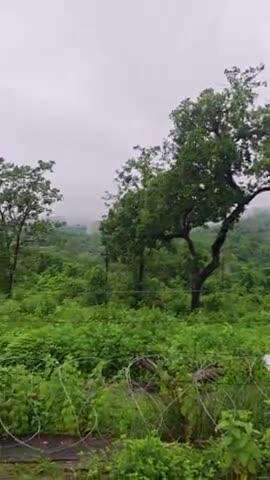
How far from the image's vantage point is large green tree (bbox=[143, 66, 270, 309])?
761 inches

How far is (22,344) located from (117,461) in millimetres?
3636

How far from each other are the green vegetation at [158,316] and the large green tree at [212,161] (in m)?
0.05

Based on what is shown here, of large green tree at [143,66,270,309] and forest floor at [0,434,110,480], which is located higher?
large green tree at [143,66,270,309]

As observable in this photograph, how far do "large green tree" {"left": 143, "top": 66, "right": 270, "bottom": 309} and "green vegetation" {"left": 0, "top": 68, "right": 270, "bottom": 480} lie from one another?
0.05 metres

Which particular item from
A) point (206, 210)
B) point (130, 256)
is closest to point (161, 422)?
point (206, 210)

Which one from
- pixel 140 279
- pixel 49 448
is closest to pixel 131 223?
pixel 140 279

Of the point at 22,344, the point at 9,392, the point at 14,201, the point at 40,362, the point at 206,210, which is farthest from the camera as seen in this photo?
Answer: the point at 14,201

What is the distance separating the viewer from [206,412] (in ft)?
17.1

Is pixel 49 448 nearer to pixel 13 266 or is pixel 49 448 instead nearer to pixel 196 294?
pixel 196 294

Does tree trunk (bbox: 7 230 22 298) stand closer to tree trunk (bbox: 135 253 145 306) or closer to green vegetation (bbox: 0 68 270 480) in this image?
green vegetation (bbox: 0 68 270 480)

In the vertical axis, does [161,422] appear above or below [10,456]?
above

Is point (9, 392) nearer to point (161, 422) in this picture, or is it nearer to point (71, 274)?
point (161, 422)

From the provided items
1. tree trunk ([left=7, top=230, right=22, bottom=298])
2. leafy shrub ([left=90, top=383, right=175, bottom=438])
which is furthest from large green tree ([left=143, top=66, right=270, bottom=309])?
leafy shrub ([left=90, top=383, right=175, bottom=438])

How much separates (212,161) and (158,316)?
5.91m
